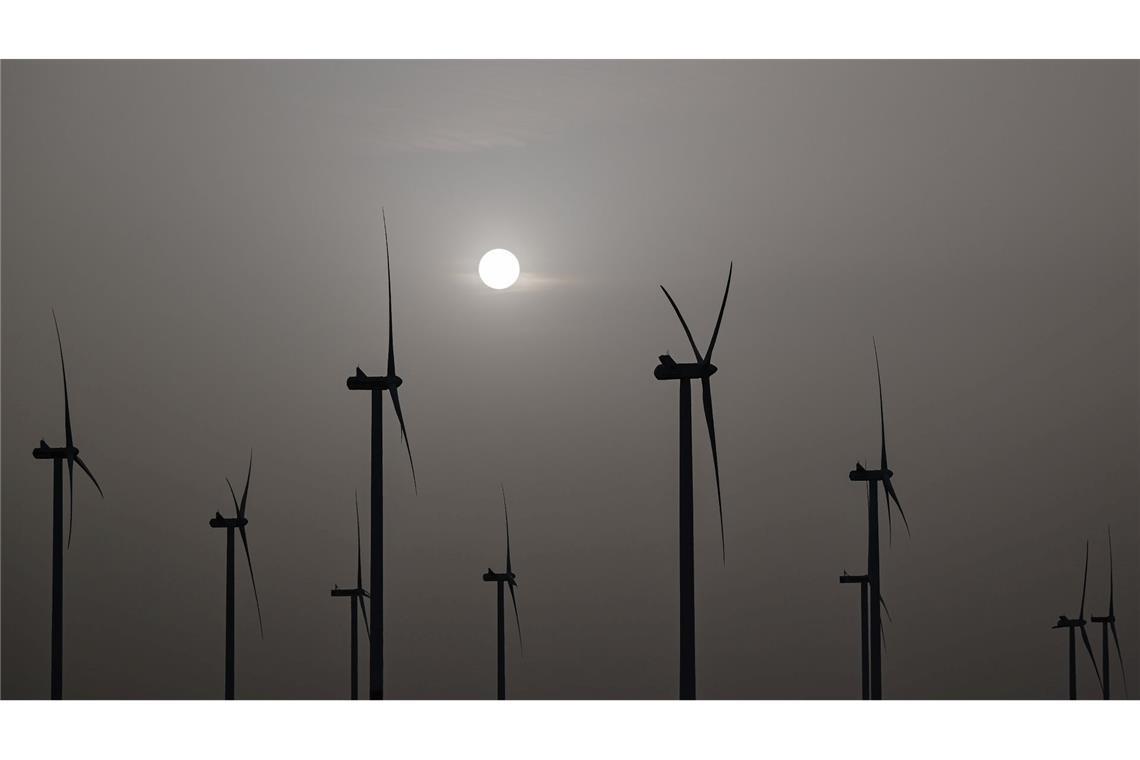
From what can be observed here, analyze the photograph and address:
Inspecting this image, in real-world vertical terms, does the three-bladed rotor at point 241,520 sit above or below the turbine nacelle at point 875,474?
below

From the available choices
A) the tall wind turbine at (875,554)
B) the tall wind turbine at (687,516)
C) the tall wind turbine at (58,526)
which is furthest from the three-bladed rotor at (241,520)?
the tall wind turbine at (687,516)

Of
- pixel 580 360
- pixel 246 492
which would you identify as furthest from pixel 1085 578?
pixel 246 492

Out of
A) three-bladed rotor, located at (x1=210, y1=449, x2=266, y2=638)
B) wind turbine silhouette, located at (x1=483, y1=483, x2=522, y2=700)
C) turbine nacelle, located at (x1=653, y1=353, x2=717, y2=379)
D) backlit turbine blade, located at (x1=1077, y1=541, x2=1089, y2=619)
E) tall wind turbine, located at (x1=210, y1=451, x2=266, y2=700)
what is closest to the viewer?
turbine nacelle, located at (x1=653, y1=353, x2=717, y2=379)

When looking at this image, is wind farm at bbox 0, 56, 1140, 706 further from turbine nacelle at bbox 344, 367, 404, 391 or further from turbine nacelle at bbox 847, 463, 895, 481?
turbine nacelle at bbox 344, 367, 404, 391

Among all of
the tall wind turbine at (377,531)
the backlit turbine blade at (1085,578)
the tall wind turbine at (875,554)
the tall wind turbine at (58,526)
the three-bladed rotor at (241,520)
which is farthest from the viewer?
the backlit turbine blade at (1085,578)

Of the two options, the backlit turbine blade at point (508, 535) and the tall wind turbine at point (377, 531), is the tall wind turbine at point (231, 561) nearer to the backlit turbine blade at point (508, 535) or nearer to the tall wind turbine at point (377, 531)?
the backlit turbine blade at point (508, 535)

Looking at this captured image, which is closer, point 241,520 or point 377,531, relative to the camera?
point 377,531

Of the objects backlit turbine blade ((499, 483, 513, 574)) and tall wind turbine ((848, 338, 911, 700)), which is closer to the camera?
tall wind turbine ((848, 338, 911, 700))

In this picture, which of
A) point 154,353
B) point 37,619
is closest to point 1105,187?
point 154,353

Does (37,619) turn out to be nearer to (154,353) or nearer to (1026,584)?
(154,353)

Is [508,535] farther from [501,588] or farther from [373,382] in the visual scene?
[373,382]

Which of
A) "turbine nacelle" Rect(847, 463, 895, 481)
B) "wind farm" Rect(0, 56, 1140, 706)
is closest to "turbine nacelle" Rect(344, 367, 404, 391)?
"wind farm" Rect(0, 56, 1140, 706)

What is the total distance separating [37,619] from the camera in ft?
134

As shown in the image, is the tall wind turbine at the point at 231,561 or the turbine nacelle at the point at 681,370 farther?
the tall wind turbine at the point at 231,561
